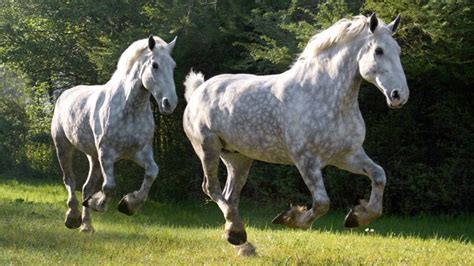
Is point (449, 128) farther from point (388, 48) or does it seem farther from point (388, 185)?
point (388, 48)

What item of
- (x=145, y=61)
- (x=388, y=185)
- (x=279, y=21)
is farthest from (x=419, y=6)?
(x=145, y=61)

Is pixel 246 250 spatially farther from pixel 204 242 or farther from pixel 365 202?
pixel 365 202

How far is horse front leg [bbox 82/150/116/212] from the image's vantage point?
772 centimetres

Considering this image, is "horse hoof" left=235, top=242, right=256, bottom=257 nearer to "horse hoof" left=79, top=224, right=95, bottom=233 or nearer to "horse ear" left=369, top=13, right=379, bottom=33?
"horse ear" left=369, top=13, right=379, bottom=33

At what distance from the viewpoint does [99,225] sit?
1060 cm

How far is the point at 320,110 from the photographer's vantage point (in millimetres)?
6148

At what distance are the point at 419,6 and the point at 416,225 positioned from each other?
3744 mm

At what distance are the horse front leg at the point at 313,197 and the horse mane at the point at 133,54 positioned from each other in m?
2.59

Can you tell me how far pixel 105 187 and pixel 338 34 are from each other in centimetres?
315

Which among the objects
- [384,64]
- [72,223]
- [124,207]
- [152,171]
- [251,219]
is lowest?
[251,219]

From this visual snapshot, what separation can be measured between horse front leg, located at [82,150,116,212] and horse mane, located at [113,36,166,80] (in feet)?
3.23

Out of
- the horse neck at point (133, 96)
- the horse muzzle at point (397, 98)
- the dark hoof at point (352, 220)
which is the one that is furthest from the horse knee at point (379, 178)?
the horse neck at point (133, 96)

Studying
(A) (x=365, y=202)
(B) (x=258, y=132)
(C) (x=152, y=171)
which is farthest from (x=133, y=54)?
(A) (x=365, y=202)

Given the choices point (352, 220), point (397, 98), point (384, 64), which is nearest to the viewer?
point (397, 98)
